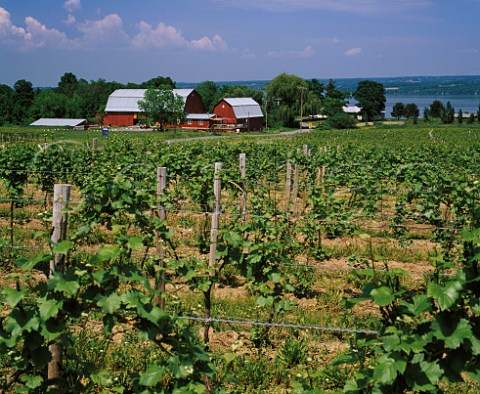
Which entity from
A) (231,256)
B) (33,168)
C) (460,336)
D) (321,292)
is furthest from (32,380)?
(33,168)

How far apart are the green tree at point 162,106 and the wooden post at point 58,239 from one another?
5994cm

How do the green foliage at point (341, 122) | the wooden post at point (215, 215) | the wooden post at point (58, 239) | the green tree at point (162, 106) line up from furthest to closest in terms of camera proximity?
the green foliage at point (341, 122)
the green tree at point (162, 106)
the wooden post at point (215, 215)
the wooden post at point (58, 239)

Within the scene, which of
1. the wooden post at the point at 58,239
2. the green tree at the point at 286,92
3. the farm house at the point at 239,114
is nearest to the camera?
the wooden post at the point at 58,239

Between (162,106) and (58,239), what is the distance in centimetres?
6137

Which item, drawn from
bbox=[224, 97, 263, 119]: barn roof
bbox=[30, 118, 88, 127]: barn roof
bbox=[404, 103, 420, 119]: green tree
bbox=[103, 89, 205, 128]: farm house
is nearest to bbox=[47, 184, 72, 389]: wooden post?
bbox=[103, 89, 205, 128]: farm house

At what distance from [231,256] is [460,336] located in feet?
8.07

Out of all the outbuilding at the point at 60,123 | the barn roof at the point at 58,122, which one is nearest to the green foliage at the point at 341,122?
the outbuilding at the point at 60,123

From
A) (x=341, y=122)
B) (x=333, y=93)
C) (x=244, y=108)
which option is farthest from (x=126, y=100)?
(x=333, y=93)

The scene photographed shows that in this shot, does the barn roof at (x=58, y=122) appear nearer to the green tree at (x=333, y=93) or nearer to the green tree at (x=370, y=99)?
the green tree at (x=370, y=99)

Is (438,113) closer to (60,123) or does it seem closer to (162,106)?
(162,106)

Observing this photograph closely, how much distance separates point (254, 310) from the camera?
6.83m

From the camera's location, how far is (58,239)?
13.1 ft

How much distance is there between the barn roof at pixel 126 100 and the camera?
2881 inches

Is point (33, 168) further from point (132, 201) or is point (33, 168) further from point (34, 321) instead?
point (34, 321)
